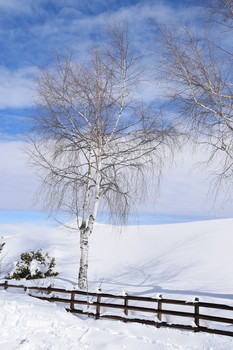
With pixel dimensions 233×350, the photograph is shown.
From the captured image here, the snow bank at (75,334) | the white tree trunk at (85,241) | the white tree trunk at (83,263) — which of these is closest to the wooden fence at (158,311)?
the snow bank at (75,334)

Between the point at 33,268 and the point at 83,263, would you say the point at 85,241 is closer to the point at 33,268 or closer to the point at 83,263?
the point at 83,263

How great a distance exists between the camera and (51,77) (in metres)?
13.9

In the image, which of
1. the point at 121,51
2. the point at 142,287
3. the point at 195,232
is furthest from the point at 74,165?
the point at 195,232

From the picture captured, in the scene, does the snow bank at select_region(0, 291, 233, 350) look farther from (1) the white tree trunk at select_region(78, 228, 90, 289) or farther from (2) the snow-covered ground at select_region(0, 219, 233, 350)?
(1) the white tree trunk at select_region(78, 228, 90, 289)

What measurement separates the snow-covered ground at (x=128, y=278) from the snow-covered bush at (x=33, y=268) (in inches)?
26.3

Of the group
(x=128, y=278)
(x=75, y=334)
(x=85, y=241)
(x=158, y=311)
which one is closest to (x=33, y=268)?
(x=128, y=278)

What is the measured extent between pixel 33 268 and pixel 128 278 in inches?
195

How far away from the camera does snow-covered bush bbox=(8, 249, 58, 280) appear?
691 inches

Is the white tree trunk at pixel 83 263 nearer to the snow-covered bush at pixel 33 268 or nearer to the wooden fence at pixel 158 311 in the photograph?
the wooden fence at pixel 158 311

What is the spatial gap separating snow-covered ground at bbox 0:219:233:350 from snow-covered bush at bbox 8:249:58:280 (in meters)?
0.67

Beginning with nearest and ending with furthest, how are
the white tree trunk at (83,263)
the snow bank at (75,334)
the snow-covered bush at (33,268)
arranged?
the snow bank at (75,334)
the white tree trunk at (83,263)
the snow-covered bush at (33,268)

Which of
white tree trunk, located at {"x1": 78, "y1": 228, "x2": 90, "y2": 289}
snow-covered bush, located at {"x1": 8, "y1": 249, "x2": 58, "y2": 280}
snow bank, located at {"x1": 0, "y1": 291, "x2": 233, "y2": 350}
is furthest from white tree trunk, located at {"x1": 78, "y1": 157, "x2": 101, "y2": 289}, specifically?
snow-covered bush, located at {"x1": 8, "y1": 249, "x2": 58, "y2": 280}

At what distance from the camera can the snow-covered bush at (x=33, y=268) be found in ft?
57.6

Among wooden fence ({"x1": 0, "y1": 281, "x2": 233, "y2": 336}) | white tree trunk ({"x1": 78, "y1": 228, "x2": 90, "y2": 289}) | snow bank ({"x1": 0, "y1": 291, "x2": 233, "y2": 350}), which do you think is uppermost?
white tree trunk ({"x1": 78, "y1": 228, "x2": 90, "y2": 289})
